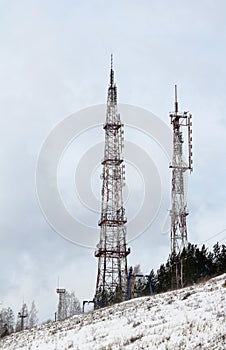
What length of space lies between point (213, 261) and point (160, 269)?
9.68 metres

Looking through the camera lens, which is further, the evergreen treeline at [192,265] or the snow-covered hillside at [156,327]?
the evergreen treeline at [192,265]

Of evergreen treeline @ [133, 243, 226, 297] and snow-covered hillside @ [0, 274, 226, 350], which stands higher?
evergreen treeline @ [133, 243, 226, 297]

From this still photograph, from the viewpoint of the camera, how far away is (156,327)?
19.0m

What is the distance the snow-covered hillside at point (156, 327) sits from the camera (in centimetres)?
1608

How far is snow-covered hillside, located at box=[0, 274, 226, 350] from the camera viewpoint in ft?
52.7

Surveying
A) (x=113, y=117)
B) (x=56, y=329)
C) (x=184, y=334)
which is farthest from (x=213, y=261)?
(x=184, y=334)

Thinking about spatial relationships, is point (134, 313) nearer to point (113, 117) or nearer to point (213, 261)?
point (113, 117)

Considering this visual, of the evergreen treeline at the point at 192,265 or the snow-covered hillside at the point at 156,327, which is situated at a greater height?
the evergreen treeline at the point at 192,265

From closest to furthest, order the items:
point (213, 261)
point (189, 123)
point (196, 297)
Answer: point (196, 297), point (189, 123), point (213, 261)

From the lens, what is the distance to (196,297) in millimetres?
Result: 23453

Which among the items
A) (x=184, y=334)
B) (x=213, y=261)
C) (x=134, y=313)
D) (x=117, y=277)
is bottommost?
(x=184, y=334)

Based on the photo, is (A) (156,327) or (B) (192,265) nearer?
(A) (156,327)

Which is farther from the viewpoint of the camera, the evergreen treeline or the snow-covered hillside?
the evergreen treeline

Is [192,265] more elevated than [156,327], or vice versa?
[192,265]
